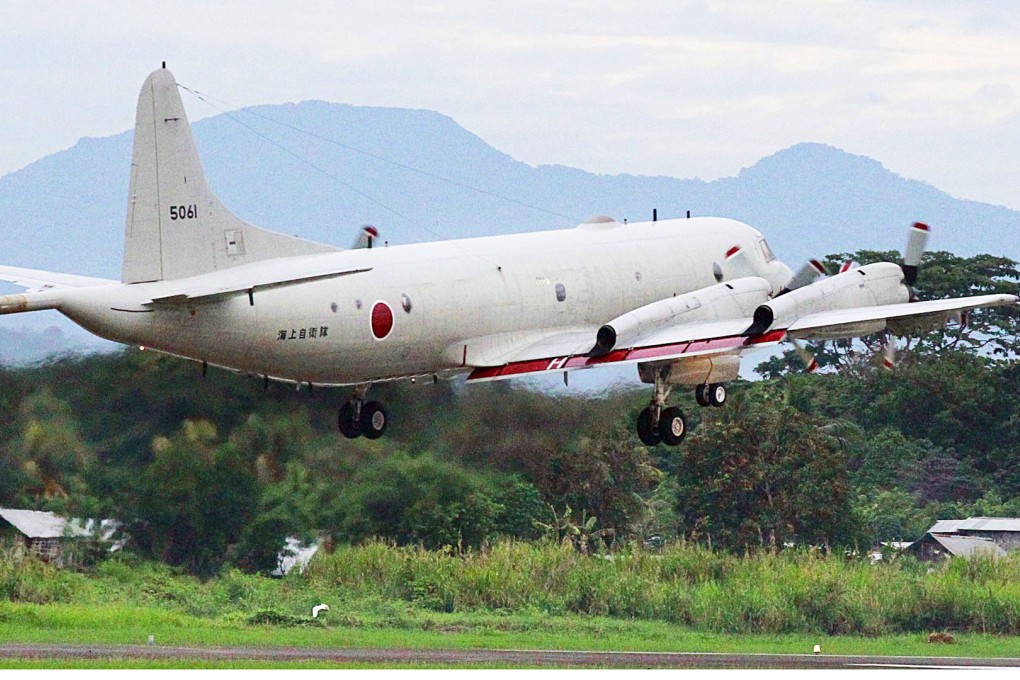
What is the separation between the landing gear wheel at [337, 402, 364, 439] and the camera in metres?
35.6

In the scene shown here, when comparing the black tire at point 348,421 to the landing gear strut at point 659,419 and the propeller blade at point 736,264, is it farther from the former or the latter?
the propeller blade at point 736,264

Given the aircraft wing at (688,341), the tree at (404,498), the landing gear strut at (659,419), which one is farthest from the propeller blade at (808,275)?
the tree at (404,498)

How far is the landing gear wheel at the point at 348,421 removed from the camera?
35.6 m

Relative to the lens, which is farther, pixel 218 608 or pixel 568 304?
pixel 218 608

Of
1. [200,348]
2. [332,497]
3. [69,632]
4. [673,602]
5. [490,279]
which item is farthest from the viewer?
[673,602]

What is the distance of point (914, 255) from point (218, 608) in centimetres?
1720

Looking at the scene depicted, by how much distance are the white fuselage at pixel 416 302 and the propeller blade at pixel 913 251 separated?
340 cm

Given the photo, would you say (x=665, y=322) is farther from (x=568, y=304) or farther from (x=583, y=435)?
(x=583, y=435)

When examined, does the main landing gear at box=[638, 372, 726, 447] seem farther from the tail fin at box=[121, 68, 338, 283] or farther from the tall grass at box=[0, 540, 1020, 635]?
the tail fin at box=[121, 68, 338, 283]

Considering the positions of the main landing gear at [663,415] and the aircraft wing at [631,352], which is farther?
the main landing gear at [663,415]

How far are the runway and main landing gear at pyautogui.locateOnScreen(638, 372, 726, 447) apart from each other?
9.09 m

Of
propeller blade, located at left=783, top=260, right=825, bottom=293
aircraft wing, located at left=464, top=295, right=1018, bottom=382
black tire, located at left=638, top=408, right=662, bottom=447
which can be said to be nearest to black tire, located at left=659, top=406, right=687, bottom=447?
black tire, located at left=638, top=408, right=662, bottom=447
